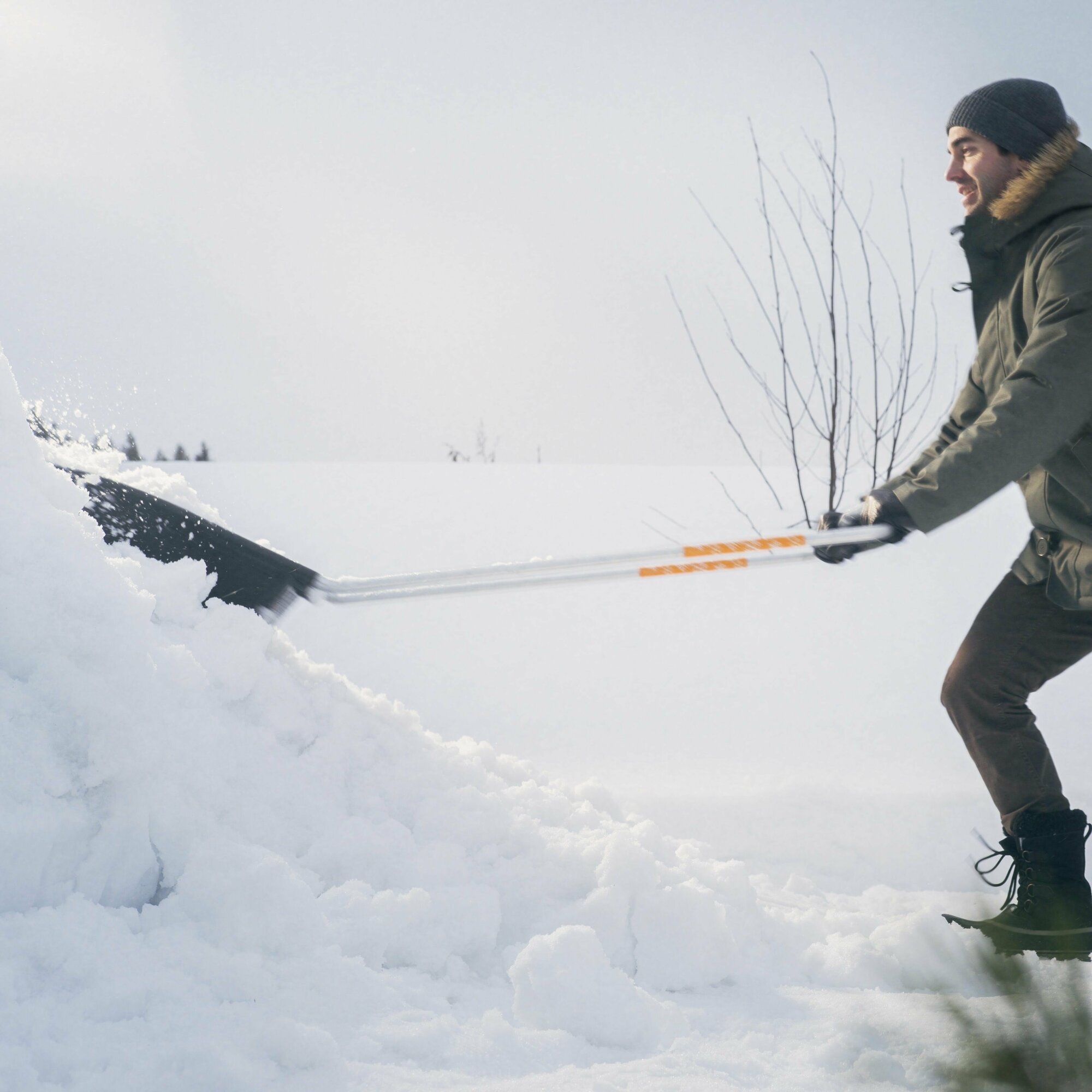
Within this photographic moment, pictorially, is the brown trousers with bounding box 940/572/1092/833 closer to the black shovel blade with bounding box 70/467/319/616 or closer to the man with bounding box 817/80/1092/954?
the man with bounding box 817/80/1092/954

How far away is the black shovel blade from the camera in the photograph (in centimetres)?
222

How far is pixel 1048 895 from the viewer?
1.88 metres

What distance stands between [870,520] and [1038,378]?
1.38 ft

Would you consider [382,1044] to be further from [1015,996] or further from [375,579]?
[375,579]

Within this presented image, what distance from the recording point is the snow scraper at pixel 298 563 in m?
2.07

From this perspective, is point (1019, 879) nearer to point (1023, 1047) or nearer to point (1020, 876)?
point (1020, 876)

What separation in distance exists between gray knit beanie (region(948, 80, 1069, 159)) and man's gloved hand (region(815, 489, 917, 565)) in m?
0.81

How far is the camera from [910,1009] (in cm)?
162

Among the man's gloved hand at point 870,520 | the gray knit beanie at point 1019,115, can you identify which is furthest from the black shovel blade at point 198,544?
the gray knit beanie at point 1019,115

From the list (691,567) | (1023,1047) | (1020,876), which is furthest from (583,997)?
(1020,876)

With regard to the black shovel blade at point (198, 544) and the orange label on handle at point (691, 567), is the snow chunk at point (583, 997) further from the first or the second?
the black shovel blade at point (198, 544)

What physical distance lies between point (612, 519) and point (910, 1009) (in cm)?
747

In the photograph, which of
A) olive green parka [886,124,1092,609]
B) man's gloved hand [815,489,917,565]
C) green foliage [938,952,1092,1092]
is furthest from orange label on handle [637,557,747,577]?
green foliage [938,952,1092,1092]

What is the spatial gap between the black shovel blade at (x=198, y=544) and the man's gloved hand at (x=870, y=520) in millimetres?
1385
